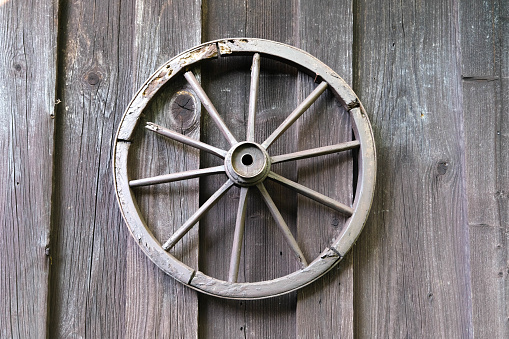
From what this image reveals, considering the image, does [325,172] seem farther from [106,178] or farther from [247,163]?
[106,178]

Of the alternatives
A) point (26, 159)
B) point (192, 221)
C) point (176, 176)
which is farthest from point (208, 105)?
point (26, 159)

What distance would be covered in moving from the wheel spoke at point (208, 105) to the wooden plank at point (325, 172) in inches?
9.7

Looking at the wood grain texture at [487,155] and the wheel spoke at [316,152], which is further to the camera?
the wood grain texture at [487,155]

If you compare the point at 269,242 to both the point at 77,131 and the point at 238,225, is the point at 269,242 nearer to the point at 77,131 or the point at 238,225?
the point at 238,225

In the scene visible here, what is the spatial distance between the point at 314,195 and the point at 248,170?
21cm

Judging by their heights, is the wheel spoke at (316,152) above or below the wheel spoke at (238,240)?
above

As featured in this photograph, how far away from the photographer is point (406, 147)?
4.22 ft

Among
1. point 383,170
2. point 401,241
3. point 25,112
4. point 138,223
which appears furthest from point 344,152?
point 25,112

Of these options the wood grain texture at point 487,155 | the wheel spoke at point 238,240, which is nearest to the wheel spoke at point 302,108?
the wheel spoke at point 238,240

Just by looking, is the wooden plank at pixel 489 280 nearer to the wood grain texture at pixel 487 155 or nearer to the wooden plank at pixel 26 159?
the wood grain texture at pixel 487 155

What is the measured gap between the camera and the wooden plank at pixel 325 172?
3.79 feet

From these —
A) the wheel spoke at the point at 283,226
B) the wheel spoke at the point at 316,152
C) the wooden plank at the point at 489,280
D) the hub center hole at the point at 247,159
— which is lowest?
the wooden plank at the point at 489,280

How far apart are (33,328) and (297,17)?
50.4 inches

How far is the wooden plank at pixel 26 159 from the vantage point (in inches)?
45.3
